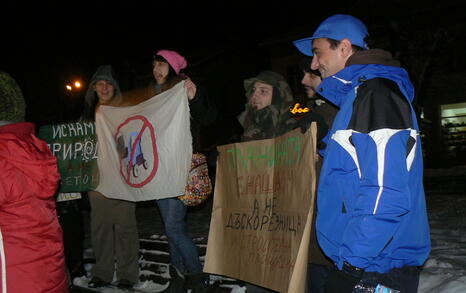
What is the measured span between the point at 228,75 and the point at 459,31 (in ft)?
43.7

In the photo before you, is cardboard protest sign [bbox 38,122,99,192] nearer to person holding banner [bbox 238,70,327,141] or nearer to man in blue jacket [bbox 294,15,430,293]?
person holding banner [bbox 238,70,327,141]

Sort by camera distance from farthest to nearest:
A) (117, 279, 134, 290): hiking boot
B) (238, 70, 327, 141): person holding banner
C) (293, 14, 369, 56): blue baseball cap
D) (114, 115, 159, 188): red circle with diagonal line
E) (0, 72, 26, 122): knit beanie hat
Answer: (117, 279, 134, 290): hiking boot → (114, 115, 159, 188): red circle with diagonal line → (238, 70, 327, 141): person holding banner → (0, 72, 26, 122): knit beanie hat → (293, 14, 369, 56): blue baseball cap

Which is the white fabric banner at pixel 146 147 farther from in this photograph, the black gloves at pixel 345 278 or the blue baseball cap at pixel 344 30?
the black gloves at pixel 345 278

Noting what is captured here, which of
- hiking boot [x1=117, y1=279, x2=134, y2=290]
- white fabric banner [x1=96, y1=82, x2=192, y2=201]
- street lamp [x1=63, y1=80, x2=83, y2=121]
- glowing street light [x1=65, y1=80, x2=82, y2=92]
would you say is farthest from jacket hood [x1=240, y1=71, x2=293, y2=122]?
glowing street light [x1=65, y1=80, x2=82, y2=92]

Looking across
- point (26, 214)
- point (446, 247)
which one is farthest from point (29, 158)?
point (446, 247)

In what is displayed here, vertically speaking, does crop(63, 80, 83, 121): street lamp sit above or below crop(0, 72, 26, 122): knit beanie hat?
above

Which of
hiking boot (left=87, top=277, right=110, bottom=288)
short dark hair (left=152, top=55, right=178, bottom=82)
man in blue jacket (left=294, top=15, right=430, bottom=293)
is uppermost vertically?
short dark hair (left=152, top=55, right=178, bottom=82)

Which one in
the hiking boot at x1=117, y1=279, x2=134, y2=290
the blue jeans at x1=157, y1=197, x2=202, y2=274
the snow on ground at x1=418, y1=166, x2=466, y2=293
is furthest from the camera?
the hiking boot at x1=117, y1=279, x2=134, y2=290

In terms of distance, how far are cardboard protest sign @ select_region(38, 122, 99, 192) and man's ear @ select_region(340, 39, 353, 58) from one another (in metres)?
3.50

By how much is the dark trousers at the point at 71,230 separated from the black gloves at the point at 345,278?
3552 millimetres

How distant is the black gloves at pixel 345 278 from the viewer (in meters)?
1.84

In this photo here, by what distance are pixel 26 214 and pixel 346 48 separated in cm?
183

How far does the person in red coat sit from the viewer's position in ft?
7.32

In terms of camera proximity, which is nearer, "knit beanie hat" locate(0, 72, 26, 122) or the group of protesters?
the group of protesters
